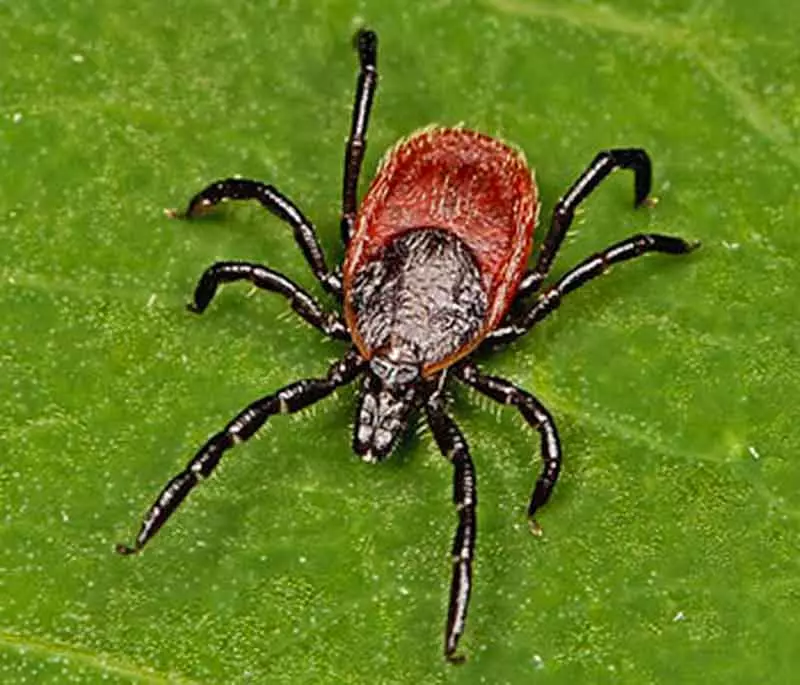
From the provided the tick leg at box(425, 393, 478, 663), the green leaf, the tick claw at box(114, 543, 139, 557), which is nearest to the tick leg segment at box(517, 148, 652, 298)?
the green leaf

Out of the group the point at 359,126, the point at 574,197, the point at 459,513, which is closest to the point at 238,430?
the point at 459,513

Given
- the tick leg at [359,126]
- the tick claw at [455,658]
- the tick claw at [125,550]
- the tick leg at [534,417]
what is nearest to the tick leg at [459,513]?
the tick claw at [455,658]

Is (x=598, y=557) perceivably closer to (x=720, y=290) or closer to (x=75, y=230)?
(x=720, y=290)

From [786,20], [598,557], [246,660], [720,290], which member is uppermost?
[786,20]

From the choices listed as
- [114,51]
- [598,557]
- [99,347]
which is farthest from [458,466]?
[114,51]

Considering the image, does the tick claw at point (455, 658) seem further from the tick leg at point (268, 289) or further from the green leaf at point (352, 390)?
the tick leg at point (268, 289)

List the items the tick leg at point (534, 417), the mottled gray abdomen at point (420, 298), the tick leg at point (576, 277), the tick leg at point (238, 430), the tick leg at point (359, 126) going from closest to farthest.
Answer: the tick leg at point (238, 430)
the tick leg at point (534, 417)
the mottled gray abdomen at point (420, 298)
the tick leg at point (576, 277)
the tick leg at point (359, 126)
